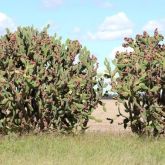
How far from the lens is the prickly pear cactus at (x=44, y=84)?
1277 centimetres

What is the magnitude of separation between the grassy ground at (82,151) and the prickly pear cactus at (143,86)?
3.94 ft

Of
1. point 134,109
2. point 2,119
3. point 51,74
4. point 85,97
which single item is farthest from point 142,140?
point 2,119

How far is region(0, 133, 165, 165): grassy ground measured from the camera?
8.63 meters

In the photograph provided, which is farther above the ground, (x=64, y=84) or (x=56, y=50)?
(x=56, y=50)

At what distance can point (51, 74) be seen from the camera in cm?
1302

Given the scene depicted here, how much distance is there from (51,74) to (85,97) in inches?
47.9

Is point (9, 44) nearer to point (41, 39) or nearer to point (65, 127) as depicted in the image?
point (41, 39)

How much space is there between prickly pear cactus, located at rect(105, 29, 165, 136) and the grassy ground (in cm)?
120

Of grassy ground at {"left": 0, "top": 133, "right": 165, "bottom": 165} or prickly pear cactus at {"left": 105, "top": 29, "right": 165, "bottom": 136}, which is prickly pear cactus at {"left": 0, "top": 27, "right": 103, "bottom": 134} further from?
grassy ground at {"left": 0, "top": 133, "right": 165, "bottom": 165}

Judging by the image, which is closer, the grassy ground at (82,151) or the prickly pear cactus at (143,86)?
the grassy ground at (82,151)

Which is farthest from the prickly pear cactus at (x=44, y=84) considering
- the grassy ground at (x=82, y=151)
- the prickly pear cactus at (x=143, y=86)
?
the grassy ground at (x=82, y=151)

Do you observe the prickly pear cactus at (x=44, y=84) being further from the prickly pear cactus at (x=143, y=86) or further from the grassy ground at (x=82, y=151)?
the grassy ground at (x=82, y=151)

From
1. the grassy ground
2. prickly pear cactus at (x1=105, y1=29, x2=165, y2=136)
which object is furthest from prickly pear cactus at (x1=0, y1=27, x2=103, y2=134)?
the grassy ground

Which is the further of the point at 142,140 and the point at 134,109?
the point at 134,109
